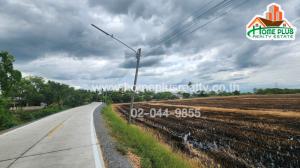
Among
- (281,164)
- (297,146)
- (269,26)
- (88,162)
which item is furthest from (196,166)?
(269,26)

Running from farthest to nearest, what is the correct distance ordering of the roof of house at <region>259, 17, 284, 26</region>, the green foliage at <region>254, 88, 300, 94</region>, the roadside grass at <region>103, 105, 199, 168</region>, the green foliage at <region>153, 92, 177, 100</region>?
the green foliage at <region>153, 92, 177, 100</region>
the green foliage at <region>254, 88, 300, 94</region>
the roof of house at <region>259, 17, 284, 26</region>
the roadside grass at <region>103, 105, 199, 168</region>

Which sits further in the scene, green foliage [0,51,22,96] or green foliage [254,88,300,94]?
green foliage [254,88,300,94]

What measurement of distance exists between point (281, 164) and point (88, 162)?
6.53 meters

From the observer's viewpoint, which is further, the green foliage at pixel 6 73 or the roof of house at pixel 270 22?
the green foliage at pixel 6 73

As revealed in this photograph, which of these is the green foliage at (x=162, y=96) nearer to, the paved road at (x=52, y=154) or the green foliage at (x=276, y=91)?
the green foliage at (x=276, y=91)

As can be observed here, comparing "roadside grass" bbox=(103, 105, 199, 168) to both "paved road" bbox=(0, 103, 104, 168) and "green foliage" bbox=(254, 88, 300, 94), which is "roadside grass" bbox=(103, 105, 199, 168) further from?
"green foliage" bbox=(254, 88, 300, 94)

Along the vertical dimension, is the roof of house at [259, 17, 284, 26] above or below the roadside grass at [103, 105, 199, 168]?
above

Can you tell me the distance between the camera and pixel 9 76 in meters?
46.3

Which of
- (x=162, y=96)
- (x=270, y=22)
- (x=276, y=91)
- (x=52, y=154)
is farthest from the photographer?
(x=162, y=96)

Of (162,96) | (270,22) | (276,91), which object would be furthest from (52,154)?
(162,96)

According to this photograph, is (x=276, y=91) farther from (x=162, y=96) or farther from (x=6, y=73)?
(x=6, y=73)

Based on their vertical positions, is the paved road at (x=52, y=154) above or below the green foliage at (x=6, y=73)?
below

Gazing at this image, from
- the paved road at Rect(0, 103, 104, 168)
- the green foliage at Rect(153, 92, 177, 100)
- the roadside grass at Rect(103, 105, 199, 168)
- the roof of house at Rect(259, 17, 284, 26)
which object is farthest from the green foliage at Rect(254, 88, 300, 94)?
the paved road at Rect(0, 103, 104, 168)

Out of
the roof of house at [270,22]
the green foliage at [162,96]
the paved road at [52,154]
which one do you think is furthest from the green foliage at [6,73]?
the green foliage at [162,96]
